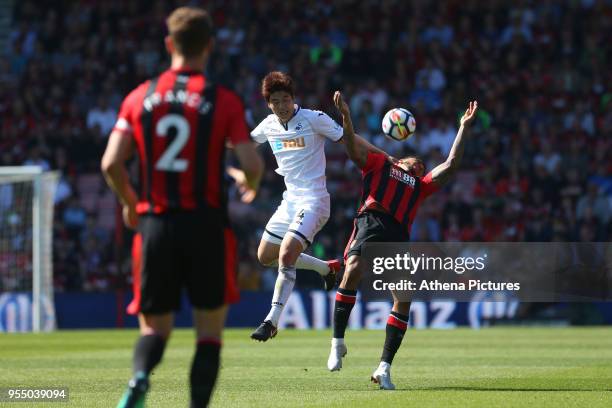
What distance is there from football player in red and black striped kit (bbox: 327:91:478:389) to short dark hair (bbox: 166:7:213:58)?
12.9 ft

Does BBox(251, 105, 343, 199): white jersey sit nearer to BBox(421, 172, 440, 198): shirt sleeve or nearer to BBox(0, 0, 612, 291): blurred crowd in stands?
BBox(421, 172, 440, 198): shirt sleeve

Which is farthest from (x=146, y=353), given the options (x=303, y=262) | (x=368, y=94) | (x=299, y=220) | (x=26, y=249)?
(x=368, y=94)

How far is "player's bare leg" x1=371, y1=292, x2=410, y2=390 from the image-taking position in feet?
31.4

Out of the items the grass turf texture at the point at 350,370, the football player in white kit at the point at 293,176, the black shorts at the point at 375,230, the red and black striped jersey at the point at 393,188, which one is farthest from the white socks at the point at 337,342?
the red and black striped jersey at the point at 393,188

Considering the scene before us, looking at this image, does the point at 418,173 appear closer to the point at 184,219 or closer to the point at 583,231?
the point at 184,219

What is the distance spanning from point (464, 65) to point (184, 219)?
20.5 meters

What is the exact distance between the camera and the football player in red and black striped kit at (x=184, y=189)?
600cm

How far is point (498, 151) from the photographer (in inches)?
942

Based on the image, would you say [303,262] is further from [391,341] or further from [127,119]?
[127,119]

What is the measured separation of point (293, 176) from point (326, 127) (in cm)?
67

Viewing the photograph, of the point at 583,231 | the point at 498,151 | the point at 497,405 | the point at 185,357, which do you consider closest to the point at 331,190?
the point at 498,151

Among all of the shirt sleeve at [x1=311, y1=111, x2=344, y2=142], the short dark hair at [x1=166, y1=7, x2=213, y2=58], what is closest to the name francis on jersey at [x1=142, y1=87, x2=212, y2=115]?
the short dark hair at [x1=166, y1=7, x2=213, y2=58]

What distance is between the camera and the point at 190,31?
602 cm

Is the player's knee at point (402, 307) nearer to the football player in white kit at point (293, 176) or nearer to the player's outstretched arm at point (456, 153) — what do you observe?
the player's outstretched arm at point (456, 153)
